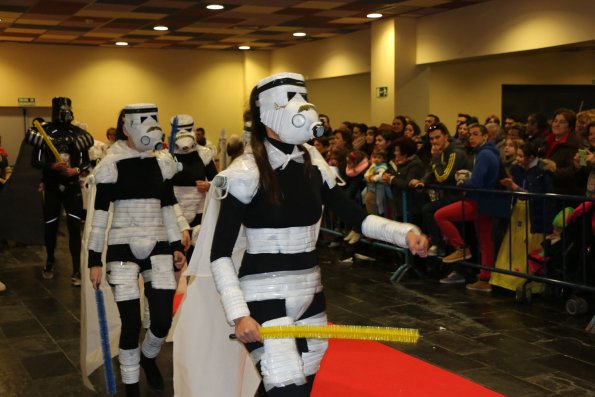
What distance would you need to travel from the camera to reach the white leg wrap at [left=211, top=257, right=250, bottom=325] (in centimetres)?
275

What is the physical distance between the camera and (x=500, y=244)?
717 centimetres

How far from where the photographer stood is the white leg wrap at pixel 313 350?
303cm

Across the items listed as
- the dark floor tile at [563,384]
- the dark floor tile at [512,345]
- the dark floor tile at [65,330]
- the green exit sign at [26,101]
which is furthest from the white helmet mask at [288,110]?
the green exit sign at [26,101]

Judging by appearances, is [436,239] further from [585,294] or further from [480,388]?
[480,388]

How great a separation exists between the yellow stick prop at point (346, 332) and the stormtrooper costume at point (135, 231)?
166 centimetres

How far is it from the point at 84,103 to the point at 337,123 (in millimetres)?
5515

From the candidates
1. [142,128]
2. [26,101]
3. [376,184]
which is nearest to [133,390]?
[142,128]

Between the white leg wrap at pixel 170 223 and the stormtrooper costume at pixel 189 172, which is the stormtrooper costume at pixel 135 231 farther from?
the stormtrooper costume at pixel 189 172

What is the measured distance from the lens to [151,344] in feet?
14.7

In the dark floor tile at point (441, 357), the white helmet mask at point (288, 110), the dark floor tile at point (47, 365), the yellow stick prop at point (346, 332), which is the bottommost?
the dark floor tile at point (47, 365)

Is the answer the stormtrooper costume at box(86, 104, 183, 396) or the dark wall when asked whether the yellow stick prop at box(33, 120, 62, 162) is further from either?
the dark wall

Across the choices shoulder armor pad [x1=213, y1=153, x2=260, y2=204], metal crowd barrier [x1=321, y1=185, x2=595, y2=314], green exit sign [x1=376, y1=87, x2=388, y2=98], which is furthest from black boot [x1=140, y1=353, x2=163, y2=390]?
green exit sign [x1=376, y1=87, x2=388, y2=98]

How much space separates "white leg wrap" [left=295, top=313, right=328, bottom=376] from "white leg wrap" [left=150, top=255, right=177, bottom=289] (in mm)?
1410

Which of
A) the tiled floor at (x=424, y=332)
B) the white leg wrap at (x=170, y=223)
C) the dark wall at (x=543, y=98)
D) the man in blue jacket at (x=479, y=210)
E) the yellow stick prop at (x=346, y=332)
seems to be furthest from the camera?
the dark wall at (x=543, y=98)
